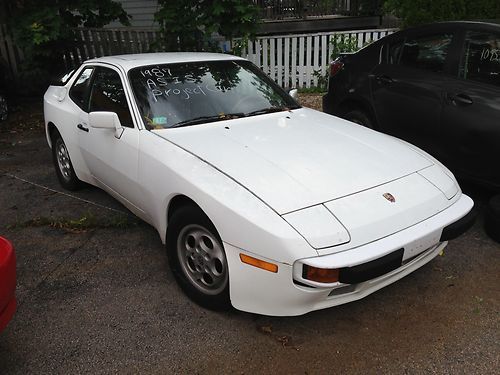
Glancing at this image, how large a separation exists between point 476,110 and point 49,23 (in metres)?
7.08

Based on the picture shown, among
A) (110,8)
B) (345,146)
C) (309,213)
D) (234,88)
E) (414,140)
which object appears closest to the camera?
(309,213)

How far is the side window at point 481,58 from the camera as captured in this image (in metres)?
3.77

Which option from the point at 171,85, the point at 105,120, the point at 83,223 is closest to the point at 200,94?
the point at 171,85

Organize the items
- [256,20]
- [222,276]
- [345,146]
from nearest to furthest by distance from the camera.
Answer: [222,276]
[345,146]
[256,20]

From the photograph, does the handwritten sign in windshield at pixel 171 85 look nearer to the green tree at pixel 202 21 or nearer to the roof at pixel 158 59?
the roof at pixel 158 59

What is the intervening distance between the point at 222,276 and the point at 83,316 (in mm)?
941

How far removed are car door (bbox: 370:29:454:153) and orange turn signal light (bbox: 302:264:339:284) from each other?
2.47 metres

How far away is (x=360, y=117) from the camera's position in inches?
195

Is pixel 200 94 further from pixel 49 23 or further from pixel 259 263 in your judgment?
pixel 49 23

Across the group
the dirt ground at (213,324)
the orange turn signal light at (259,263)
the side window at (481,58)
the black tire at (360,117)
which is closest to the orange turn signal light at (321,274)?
the orange turn signal light at (259,263)

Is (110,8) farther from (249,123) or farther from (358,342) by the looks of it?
(358,342)

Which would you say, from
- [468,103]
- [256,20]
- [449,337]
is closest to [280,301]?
[449,337]

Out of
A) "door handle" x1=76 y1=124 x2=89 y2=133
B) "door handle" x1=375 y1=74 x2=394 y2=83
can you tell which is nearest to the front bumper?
"door handle" x1=76 y1=124 x2=89 y2=133

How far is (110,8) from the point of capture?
27.5ft
